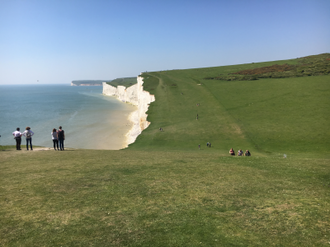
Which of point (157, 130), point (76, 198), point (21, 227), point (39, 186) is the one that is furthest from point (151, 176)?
point (157, 130)

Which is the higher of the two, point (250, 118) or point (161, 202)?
point (250, 118)

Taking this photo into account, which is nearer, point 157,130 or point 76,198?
point 76,198

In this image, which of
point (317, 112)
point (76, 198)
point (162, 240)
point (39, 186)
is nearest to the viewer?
point (162, 240)

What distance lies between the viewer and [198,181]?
12438 mm

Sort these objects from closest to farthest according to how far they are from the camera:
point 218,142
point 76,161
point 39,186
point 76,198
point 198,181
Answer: point 76,198 → point 39,186 → point 198,181 → point 76,161 → point 218,142

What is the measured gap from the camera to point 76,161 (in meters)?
15.9

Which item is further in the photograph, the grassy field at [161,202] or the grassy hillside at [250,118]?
the grassy hillside at [250,118]

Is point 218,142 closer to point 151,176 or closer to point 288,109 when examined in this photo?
point 288,109

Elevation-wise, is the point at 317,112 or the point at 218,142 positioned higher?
the point at 317,112

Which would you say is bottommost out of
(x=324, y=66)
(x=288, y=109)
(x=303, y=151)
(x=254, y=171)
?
(x=303, y=151)

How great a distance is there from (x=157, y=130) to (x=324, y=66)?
60409mm

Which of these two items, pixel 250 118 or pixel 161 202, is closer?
pixel 161 202

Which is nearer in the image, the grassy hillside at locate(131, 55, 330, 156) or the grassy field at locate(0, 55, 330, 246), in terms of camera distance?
the grassy field at locate(0, 55, 330, 246)

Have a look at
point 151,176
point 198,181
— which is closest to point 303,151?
point 198,181
